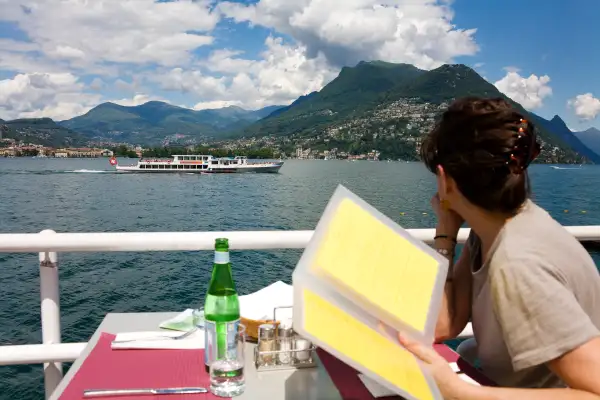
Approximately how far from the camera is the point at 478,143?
1008mm

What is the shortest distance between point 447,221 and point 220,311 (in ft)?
2.11

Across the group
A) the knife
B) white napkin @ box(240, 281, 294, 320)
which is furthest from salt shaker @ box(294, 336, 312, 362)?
the knife

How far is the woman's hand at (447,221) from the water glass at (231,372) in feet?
2.01

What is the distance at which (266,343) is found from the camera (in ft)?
3.95

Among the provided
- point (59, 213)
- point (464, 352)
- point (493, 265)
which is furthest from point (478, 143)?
point (59, 213)

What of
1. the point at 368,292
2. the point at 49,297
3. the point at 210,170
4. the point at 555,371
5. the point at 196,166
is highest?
the point at 368,292

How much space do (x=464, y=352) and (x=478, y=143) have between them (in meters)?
0.62

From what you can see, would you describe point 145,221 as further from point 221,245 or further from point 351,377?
point 351,377

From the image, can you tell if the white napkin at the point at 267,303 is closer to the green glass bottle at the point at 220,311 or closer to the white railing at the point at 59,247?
the green glass bottle at the point at 220,311

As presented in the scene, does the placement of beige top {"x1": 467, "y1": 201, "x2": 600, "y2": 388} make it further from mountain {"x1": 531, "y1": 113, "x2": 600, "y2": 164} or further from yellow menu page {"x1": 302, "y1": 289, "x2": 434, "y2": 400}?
mountain {"x1": 531, "y1": 113, "x2": 600, "y2": 164}

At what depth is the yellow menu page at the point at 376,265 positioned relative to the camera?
878 millimetres

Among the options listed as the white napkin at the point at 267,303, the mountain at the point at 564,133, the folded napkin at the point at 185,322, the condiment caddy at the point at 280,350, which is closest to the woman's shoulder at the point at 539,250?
the condiment caddy at the point at 280,350

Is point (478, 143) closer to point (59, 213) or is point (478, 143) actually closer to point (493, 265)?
point (493, 265)

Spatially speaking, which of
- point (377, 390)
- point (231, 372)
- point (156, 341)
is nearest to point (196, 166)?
point (156, 341)
